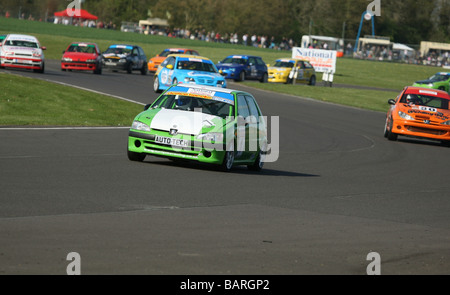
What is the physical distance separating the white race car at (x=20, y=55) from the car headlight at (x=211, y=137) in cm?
2441

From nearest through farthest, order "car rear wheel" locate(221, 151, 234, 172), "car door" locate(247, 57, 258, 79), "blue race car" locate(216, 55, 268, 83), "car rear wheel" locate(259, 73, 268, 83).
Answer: "car rear wheel" locate(221, 151, 234, 172), "blue race car" locate(216, 55, 268, 83), "car door" locate(247, 57, 258, 79), "car rear wheel" locate(259, 73, 268, 83)

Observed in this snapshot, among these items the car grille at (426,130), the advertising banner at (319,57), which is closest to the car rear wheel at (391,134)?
the car grille at (426,130)

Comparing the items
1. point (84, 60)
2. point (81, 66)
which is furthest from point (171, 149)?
point (81, 66)

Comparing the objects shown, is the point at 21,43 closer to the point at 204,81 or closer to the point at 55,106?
the point at 204,81

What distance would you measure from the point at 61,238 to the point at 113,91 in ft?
81.1

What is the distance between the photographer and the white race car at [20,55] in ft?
120

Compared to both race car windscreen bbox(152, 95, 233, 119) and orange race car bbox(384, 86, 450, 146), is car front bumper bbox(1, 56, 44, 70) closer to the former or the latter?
orange race car bbox(384, 86, 450, 146)

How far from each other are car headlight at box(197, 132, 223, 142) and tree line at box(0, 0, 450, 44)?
101382mm

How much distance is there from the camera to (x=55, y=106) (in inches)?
955

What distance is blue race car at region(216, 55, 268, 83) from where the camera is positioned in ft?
150

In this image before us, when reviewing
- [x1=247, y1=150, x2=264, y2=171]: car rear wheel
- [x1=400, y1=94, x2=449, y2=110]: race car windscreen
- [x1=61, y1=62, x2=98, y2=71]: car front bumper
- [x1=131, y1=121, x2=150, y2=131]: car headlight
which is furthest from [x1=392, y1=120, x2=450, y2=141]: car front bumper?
[x1=61, y1=62, x2=98, y2=71]: car front bumper

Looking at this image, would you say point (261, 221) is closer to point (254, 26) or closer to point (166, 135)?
point (166, 135)
